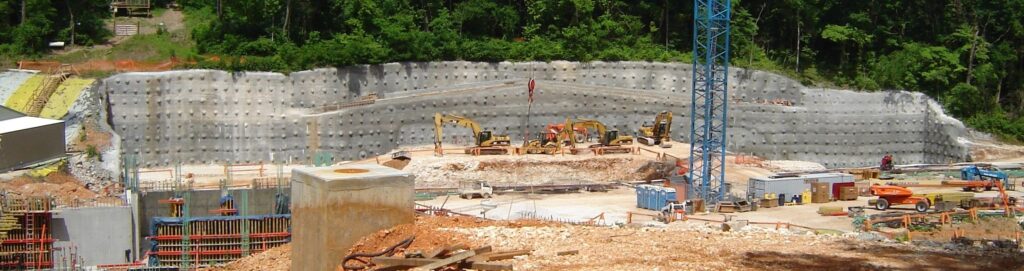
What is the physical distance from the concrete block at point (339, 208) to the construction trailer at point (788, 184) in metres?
25.0

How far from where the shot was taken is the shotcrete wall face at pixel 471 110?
→ 165 ft

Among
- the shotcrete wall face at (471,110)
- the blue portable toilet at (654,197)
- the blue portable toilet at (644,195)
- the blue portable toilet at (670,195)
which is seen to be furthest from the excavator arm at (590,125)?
the blue portable toilet at (654,197)

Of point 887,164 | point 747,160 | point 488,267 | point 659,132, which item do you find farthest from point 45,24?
point 488,267

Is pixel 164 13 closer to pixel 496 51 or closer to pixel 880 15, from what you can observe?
pixel 496 51

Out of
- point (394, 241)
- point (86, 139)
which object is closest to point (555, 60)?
point (86, 139)

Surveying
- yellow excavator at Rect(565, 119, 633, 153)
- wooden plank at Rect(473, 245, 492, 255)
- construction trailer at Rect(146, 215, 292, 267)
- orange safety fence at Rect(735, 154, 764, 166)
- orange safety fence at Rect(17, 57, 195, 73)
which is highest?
orange safety fence at Rect(17, 57, 195, 73)

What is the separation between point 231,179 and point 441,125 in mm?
9486

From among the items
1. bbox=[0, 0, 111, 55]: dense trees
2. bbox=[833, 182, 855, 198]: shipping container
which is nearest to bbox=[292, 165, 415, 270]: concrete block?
bbox=[833, 182, 855, 198]: shipping container

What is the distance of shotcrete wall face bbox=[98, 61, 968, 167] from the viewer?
50250mm

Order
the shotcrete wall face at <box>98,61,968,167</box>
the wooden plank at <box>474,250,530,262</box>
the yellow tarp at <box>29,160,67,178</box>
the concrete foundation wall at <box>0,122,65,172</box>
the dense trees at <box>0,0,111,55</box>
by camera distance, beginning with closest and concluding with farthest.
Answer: the wooden plank at <box>474,250,530,262</box>
the yellow tarp at <box>29,160,67,178</box>
the concrete foundation wall at <box>0,122,65,172</box>
the shotcrete wall face at <box>98,61,968,167</box>
the dense trees at <box>0,0,111,55</box>

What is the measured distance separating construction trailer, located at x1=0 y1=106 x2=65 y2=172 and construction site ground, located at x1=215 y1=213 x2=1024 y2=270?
62.9 feet

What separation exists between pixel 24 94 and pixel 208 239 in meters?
14.3

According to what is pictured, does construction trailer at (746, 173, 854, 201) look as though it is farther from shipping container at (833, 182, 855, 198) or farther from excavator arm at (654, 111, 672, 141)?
excavator arm at (654, 111, 672, 141)

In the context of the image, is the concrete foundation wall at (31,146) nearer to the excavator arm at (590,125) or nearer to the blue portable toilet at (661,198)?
the excavator arm at (590,125)
